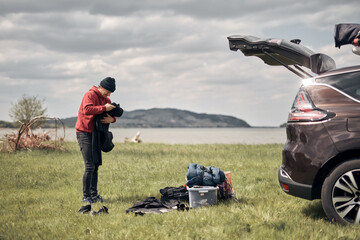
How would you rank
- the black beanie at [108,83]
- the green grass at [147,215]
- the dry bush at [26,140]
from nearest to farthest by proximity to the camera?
the green grass at [147,215], the black beanie at [108,83], the dry bush at [26,140]

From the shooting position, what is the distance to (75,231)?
17.1 feet

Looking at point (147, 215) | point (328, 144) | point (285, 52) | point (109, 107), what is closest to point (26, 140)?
point (109, 107)

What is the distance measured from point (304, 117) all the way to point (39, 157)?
11755mm

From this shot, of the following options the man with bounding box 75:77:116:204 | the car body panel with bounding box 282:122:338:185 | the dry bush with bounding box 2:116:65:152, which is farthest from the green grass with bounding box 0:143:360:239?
the dry bush with bounding box 2:116:65:152

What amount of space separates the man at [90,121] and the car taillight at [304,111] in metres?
3.46

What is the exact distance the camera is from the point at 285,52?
631 cm

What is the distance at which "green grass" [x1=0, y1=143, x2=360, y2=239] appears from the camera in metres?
4.86

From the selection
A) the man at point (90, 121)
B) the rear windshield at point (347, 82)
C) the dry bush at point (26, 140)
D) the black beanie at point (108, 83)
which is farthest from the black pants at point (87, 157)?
the dry bush at point (26, 140)

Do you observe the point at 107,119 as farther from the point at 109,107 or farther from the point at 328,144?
the point at 328,144

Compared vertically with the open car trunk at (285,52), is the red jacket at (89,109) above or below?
below

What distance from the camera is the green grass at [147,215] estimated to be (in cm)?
486

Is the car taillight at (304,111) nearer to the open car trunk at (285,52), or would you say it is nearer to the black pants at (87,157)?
the open car trunk at (285,52)

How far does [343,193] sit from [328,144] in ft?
2.25

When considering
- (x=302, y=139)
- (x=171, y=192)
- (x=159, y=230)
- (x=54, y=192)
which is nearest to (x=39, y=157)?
(x=54, y=192)
